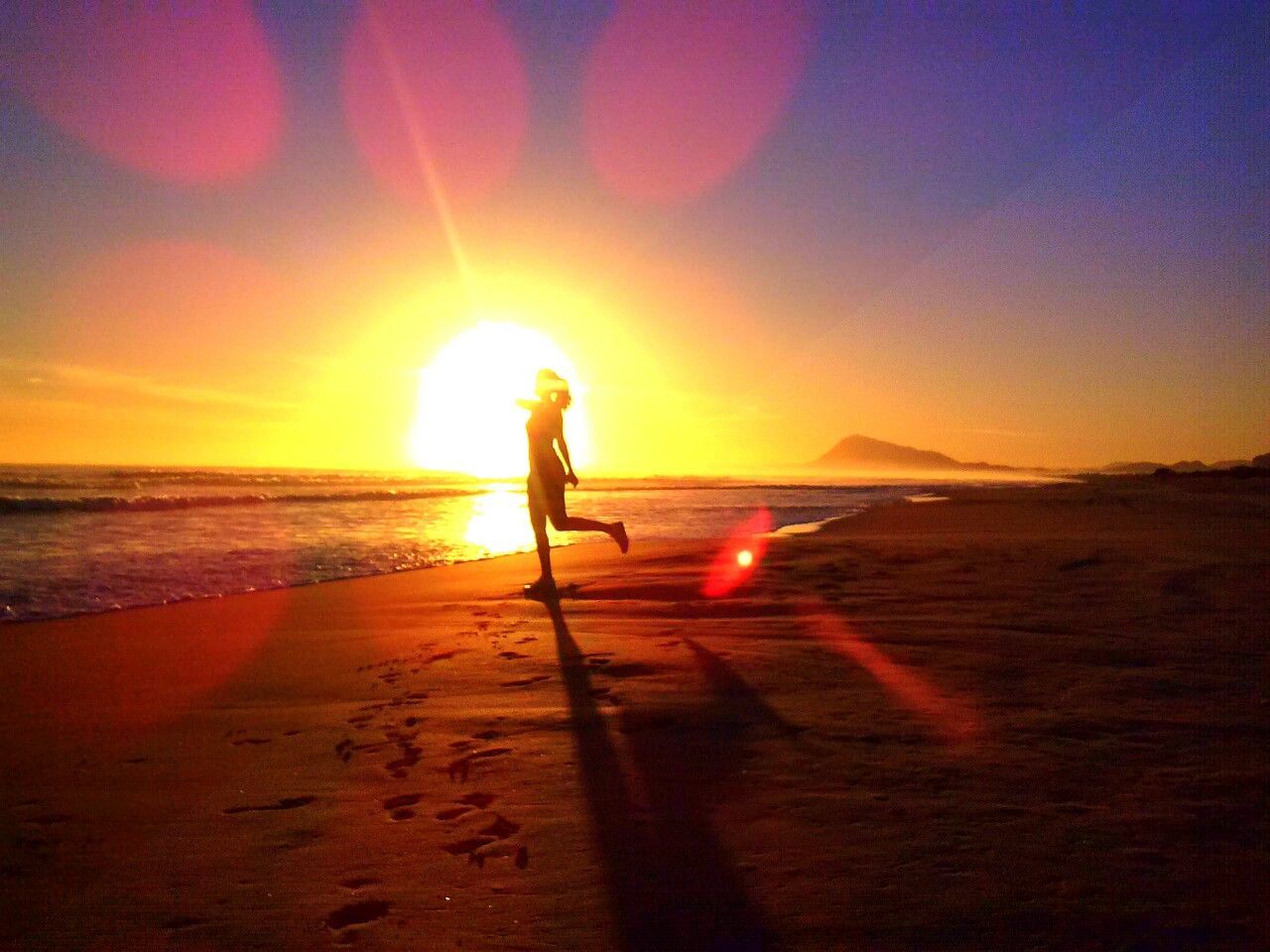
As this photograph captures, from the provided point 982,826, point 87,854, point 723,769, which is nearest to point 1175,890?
point 982,826

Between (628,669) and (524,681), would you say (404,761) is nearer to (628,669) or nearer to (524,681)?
(524,681)

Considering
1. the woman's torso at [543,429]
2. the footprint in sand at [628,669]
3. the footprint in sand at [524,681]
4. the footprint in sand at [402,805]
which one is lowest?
the footprint in sand at [402,805]

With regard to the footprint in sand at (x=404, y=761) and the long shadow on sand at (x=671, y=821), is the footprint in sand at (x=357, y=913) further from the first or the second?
the footprint in sand at (x=404, y=761)

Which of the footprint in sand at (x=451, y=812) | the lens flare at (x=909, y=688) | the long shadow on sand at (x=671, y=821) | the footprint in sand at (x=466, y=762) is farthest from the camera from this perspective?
the lens flare at (x=909, y=688)

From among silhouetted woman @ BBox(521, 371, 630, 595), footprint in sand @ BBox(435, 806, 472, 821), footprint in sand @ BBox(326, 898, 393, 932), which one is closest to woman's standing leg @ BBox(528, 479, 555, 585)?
silhouetted woman @ BBox(521, 371, 630, 595)

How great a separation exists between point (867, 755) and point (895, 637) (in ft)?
8.41

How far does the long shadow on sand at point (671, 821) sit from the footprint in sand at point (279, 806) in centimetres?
106

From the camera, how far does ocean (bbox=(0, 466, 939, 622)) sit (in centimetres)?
1014

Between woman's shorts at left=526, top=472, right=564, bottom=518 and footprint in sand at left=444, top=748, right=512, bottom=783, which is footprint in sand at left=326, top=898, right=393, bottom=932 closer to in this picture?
footprint in sand at left=444, top=748, right=512, bottom=783

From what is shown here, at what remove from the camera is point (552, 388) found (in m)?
8.62

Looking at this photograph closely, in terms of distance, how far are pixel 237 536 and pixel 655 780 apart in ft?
50.9

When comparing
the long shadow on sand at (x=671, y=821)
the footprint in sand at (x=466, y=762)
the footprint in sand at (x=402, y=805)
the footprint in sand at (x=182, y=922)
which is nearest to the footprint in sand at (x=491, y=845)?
the footprint in sand at (x=402, y=805)

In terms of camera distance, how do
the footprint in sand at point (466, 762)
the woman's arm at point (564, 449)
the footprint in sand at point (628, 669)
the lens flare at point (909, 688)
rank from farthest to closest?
the woman's arm at point (564, 449)
the footprint in sand at point (628, 669)
the lens flare at point (909, 688)
the footprint in sand at point (466, 762)

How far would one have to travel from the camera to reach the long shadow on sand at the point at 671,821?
2381 mm
